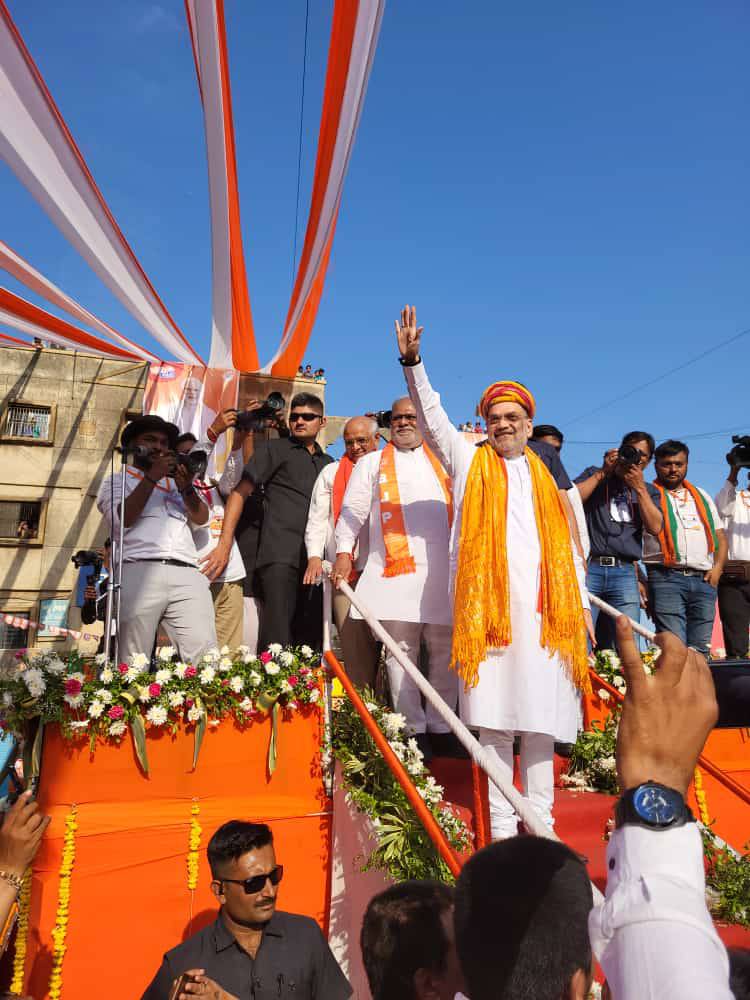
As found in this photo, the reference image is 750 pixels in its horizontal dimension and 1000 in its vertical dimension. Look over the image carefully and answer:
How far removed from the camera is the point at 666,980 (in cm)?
79

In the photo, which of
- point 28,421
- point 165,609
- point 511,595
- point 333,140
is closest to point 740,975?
point 511,595

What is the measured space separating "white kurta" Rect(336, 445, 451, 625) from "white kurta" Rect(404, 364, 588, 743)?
47 cm

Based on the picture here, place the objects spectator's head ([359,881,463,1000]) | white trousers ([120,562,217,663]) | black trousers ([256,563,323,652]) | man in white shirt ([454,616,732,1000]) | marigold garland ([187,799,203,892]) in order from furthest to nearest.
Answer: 1. black trousers ([256,563,323,652])
2. white trousers ([120,562,217,663])
3. marigold garland ([187,799,203,892])
4. spectator's head ([359,881,463,1000])
5. man in white shirt ([454,616,732,1000])

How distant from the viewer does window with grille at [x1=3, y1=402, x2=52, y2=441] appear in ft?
63.2

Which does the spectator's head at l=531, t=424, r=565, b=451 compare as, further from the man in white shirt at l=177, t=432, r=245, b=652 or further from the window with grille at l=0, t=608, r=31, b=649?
the window with grille at l=0, t=608, r=31, b=649

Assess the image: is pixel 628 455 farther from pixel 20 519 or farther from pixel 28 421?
pixel 28 421

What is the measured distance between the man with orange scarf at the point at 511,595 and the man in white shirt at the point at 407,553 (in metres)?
0.51

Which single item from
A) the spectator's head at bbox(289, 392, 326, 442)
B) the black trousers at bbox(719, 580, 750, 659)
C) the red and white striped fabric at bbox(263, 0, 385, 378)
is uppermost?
the red and white striped fabric at bbox(263, 0, 385, 378)

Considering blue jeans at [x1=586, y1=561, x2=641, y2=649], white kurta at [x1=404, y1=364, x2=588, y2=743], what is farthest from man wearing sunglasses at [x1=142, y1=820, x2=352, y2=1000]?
blue jeans at [x1=586, y1=561, x2=641, y2=649]

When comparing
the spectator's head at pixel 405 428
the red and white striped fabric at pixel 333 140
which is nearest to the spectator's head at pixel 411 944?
the spectator's head at pixel 405 428

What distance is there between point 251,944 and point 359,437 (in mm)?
3043

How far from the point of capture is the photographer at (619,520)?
16.7 ft

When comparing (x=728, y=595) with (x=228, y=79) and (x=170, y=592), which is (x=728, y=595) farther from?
(x=228, y=79)

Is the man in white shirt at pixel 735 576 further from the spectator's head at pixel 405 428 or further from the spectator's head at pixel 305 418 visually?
the spectator's head at pixel 305 418
